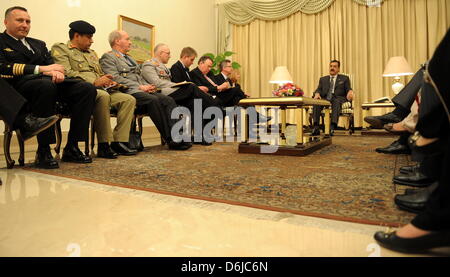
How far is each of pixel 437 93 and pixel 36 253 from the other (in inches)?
48.5

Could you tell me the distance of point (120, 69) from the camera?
3283 mm

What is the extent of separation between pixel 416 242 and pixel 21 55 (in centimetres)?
279

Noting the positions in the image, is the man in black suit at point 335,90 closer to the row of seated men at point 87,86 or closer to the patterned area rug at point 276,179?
the row of seated men at point 87,86

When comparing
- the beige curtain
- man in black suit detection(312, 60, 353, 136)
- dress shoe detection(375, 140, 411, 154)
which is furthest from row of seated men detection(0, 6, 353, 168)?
the beige curtain

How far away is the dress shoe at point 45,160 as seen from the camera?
2326 millimetres

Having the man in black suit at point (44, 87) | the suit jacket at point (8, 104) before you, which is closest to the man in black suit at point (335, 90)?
the man in black suit at point (44, 87)

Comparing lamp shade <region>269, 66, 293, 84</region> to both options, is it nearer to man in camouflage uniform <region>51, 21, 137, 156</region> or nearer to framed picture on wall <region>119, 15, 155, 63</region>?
framed picture on wall <region>119, 15, 155, 63</region>

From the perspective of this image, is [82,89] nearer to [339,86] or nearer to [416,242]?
[416,242]

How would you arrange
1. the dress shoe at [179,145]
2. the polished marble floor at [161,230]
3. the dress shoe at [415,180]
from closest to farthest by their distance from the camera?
the polished marble floor at [161,230]
the dress shoe at [415,180]
the dress shoe at [179,145]

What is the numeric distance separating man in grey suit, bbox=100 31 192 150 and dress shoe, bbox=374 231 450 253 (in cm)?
267

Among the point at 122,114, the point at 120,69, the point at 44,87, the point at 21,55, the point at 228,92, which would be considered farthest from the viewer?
the point at 228,92

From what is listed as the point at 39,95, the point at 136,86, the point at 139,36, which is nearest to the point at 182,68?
the point at 136,86
